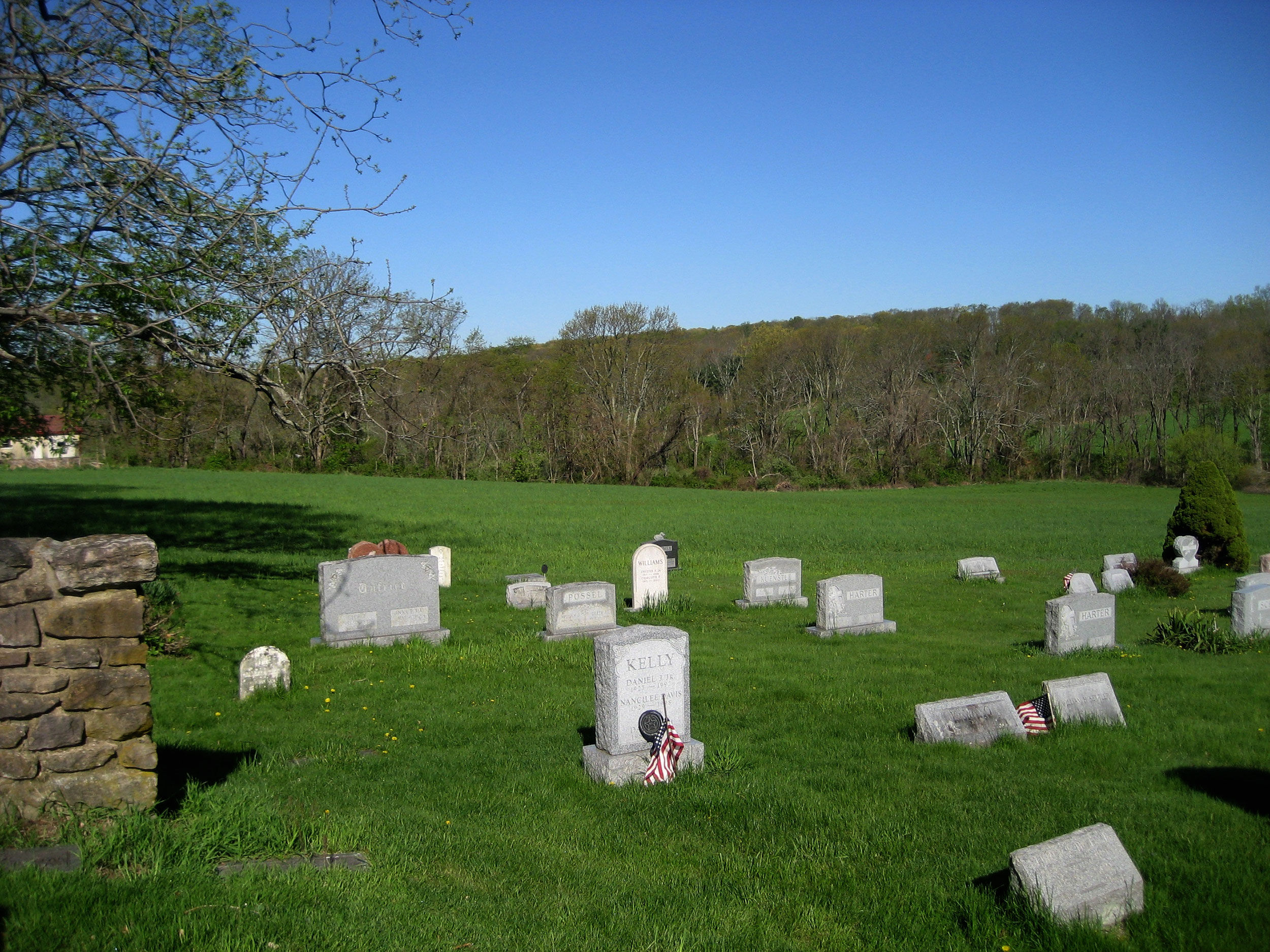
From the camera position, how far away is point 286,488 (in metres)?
44.8

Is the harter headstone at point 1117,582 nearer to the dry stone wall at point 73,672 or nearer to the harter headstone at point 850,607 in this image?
the harter headstone at point 850,607

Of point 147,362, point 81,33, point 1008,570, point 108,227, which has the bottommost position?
point 1008,570

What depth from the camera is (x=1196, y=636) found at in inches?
468

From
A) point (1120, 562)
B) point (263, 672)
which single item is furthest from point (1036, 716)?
point (1120, 562)

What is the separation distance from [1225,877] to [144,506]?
30.7 meters

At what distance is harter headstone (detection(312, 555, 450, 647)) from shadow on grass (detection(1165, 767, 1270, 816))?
9016 mm

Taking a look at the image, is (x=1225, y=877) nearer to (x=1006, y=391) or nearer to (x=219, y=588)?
(x=219, y=588)

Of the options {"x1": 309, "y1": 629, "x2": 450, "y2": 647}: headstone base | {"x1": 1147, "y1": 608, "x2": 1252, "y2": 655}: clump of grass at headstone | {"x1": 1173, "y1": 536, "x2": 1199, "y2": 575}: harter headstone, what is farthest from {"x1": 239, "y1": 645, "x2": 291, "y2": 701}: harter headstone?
{"x1": 1173, "y1": 536, "x2": 1199, "y2": 575}: harter headstone

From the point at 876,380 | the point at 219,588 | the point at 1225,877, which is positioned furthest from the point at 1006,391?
the point at 1225,877

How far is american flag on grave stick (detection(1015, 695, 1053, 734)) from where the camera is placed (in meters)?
7.72

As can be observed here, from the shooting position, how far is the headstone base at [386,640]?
11875mm

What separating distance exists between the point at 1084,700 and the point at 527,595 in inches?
385

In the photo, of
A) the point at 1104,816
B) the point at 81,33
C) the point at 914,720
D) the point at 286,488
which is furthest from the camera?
the point at 286,488

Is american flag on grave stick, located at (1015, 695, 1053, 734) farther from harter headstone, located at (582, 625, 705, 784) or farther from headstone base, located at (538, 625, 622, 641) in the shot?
headstone base, located at (538, 625, 622, 641)
